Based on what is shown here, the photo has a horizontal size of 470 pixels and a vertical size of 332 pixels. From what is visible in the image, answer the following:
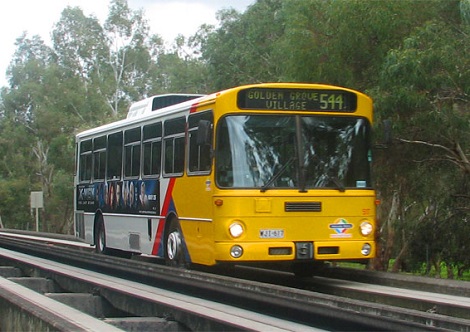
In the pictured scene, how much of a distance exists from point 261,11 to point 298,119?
109 feet

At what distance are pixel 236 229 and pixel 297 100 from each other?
7.09ft

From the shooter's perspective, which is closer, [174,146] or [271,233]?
[271,233]

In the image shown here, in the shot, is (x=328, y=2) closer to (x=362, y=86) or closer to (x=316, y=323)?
(x=362, y=86)

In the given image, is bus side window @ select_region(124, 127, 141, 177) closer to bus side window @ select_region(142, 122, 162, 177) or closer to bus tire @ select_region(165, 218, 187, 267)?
bus side window @ select_region(142, 122, 162, 177)

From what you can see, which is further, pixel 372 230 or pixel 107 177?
pixel 107 177

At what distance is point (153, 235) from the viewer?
16109 mm

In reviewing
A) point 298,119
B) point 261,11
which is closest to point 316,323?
point 298,119

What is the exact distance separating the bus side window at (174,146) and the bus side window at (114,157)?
298 centimetres

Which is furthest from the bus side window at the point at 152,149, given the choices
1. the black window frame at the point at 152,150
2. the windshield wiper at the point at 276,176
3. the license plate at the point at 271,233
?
the license plate at the point at 271,233

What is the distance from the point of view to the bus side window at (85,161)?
21.0 meters

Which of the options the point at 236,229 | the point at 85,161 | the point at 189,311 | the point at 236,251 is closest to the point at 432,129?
the point at 85,161

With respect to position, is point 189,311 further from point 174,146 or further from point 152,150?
point 152,150

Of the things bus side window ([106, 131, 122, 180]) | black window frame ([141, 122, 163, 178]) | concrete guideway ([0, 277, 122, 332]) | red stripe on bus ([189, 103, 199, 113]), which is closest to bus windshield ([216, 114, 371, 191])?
red stripe on bus ([189, 103, 199, 113])

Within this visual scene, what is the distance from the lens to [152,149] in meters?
16.4
